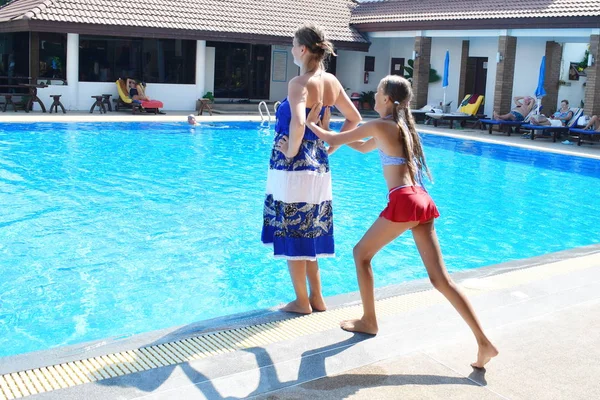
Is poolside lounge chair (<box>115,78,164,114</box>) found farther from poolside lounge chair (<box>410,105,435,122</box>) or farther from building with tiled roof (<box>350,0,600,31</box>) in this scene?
building with tiled roof (<box>350,0,600,31</box>)

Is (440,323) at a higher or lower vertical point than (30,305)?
higher

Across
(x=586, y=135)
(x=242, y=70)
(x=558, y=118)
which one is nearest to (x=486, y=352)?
(x=586, y=135)

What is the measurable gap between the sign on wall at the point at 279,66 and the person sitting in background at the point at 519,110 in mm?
9924

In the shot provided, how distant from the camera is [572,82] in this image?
23.0 meters

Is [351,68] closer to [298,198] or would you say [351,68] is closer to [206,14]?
[206,14]

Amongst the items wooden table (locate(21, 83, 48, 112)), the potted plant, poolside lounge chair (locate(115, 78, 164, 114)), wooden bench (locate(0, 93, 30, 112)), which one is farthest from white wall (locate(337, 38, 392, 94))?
wooden bench (locate(0, 93, 30, 112))

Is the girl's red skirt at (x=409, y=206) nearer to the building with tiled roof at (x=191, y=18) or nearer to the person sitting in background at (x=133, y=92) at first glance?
the building with tiled roof at (x=191, y=18)

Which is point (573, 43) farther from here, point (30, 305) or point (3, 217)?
point (30, 305)

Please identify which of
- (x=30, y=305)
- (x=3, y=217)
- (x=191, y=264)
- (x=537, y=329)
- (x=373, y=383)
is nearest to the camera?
(x=373, y=383)

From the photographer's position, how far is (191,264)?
7.54 metres

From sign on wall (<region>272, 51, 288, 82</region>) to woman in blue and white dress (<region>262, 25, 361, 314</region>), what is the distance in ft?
80.4

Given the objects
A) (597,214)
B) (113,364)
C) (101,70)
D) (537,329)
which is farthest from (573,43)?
(113,364)

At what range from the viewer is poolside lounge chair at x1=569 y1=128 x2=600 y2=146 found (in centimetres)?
1844

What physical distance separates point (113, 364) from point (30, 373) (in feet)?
1.40
